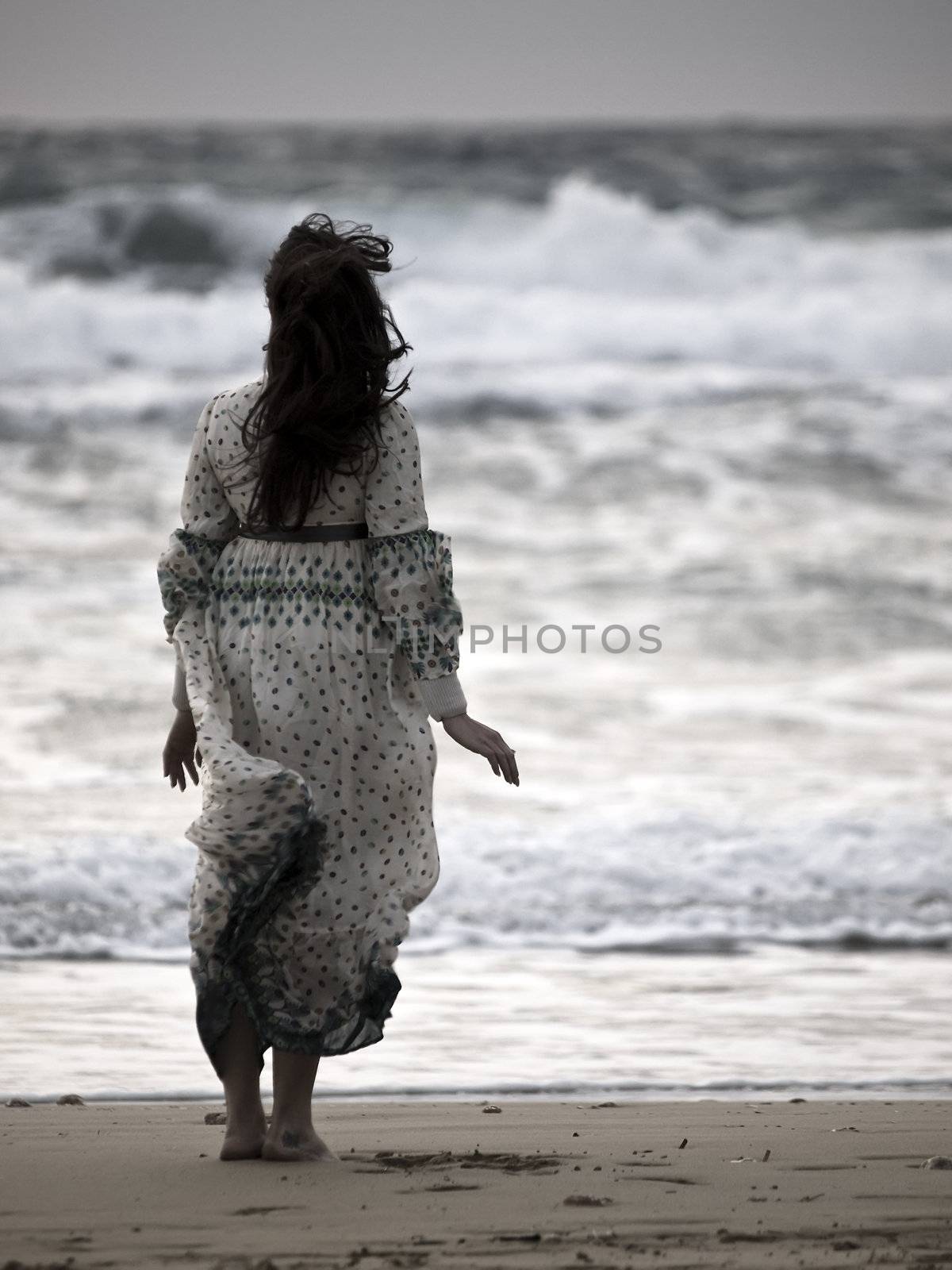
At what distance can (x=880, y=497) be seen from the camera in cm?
1122

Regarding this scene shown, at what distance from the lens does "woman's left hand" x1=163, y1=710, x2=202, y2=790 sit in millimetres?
2559

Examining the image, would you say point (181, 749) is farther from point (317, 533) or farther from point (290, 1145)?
point (290, 1145)

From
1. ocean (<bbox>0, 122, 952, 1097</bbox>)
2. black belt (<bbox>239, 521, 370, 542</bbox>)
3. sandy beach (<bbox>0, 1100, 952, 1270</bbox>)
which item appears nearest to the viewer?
sandy beach (<bbox>0, 1100, 952, 1270</bbox>)

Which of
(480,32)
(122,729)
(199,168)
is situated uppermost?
(480,32)

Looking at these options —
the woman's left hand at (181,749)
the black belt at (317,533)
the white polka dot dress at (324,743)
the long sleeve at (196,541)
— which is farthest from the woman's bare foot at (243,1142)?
the black belt at (317,533)

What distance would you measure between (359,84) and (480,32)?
109cm

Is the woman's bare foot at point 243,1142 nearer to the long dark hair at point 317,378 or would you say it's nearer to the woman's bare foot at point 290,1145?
the woman's bare foot at point 290,1145

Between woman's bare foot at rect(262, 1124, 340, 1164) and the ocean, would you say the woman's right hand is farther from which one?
the ocean

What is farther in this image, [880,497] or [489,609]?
[880,497]

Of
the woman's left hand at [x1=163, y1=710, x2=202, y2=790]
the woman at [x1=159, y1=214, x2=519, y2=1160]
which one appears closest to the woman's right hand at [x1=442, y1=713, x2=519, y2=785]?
the woman at [x1=159, y1=214, x2=519, y2=1160]

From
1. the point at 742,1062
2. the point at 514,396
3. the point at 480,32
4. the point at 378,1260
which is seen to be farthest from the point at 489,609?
the point at 378,1260

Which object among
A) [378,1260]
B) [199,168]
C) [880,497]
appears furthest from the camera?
[199,168]

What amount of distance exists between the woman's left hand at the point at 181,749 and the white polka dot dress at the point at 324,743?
8 cm

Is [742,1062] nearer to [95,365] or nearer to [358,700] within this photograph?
[358,700]
